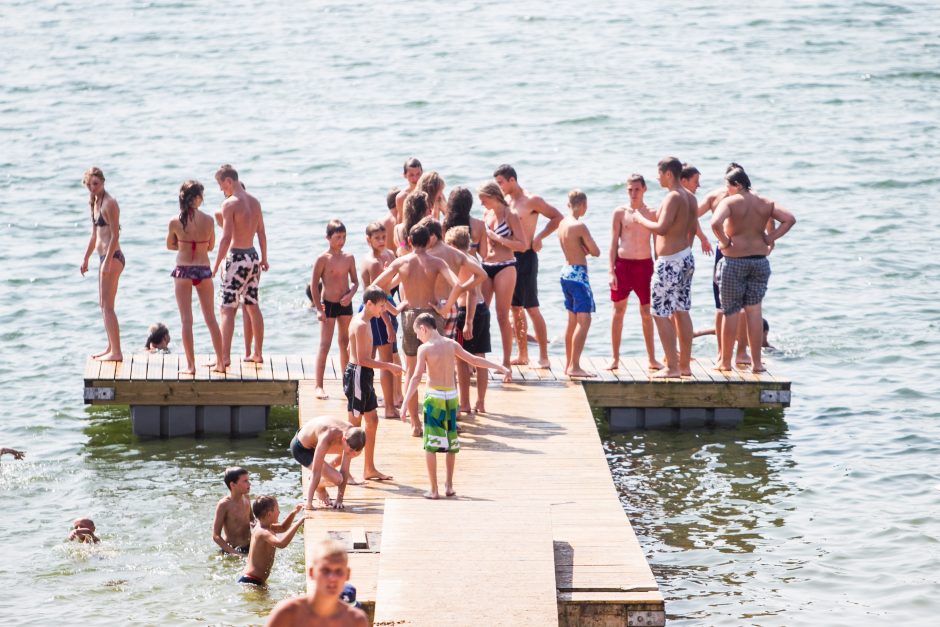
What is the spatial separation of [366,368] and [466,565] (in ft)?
8.84

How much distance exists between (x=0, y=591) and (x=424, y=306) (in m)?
4.11

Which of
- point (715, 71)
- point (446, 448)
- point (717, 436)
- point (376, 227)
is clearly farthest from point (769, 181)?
point (446, 448)

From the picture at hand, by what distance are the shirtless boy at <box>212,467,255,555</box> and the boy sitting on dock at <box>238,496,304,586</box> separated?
52cm

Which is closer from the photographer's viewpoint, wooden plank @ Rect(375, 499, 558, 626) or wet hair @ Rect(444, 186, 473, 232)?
wooden plank @ Rect(375, 499, 558, 626)

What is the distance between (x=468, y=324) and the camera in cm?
1210

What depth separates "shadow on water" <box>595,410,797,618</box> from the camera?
37.8 ft

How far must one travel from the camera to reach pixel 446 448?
10367 mm

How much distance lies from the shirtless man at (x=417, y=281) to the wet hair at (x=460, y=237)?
30cm

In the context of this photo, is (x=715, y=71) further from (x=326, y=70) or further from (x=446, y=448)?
(x=446, y=448)

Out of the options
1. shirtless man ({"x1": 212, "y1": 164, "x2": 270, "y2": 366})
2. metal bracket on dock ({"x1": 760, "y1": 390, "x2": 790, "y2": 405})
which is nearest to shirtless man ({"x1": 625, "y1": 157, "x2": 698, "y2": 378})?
metal bracket on dock ({"x1": 760, "y1": 390, "x2": 790, "y2": 405})

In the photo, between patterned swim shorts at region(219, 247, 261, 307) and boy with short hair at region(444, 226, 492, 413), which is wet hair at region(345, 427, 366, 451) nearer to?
boy with short hair at region(444, 226, 492, 413)

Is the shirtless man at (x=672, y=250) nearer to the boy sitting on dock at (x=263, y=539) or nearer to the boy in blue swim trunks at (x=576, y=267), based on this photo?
the boy in blue swim trunks at (x=576, y=267)

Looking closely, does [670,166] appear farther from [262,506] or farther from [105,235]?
[105,235]

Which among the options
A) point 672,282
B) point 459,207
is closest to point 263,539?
point 459,207
